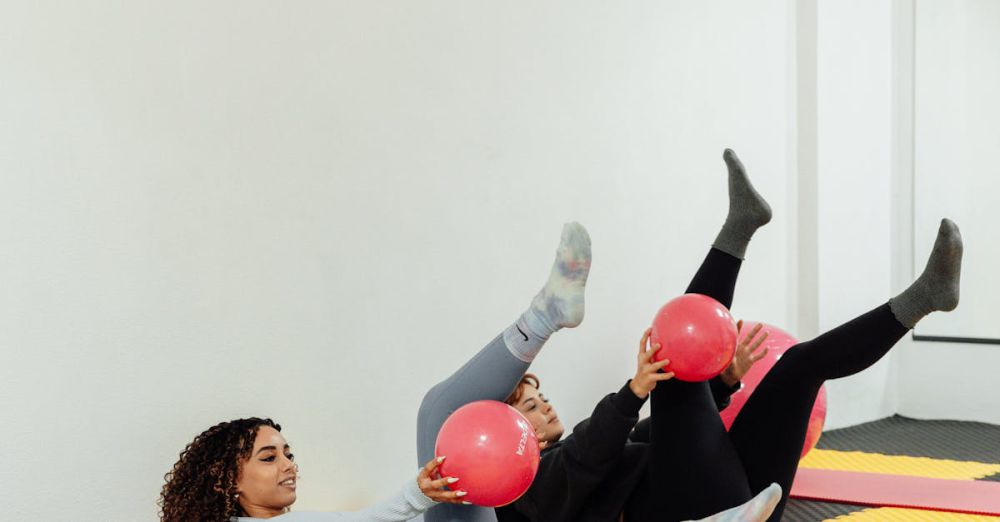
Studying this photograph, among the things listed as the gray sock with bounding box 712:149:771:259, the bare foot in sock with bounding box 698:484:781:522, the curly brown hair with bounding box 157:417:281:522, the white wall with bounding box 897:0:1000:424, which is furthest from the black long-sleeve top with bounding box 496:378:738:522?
the white wall with bounding box 897:0:1000:424

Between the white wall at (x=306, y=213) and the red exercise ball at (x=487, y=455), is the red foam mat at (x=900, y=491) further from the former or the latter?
the red exercise ball at (x=487, y=455)

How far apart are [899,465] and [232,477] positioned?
248 cm

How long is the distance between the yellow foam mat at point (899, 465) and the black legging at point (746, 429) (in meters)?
1.46

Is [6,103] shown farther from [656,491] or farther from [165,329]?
[656,491]

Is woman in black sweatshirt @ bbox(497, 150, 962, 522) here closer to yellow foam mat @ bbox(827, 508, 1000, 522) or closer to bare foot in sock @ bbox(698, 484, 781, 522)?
bare foot in sock @ bbox(698, 484, 781, 522)

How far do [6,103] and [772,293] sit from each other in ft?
10.2

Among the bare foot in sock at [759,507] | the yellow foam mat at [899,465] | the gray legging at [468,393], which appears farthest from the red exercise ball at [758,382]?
the gray legging at [468,393]

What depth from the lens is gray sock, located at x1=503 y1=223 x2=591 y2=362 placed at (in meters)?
1.99

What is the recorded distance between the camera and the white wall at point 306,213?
2107mm

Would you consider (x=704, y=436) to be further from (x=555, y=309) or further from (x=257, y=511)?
(x=257, y=511)

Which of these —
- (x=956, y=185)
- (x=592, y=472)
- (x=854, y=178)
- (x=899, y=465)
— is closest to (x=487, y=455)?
(x=592, y=472)

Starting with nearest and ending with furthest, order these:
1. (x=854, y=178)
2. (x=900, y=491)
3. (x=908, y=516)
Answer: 1. (x=908, y=516)
2. (x=900, y=491)
3. (x=854, y=178)

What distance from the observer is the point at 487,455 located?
1773mm

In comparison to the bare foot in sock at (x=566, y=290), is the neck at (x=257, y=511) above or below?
below
